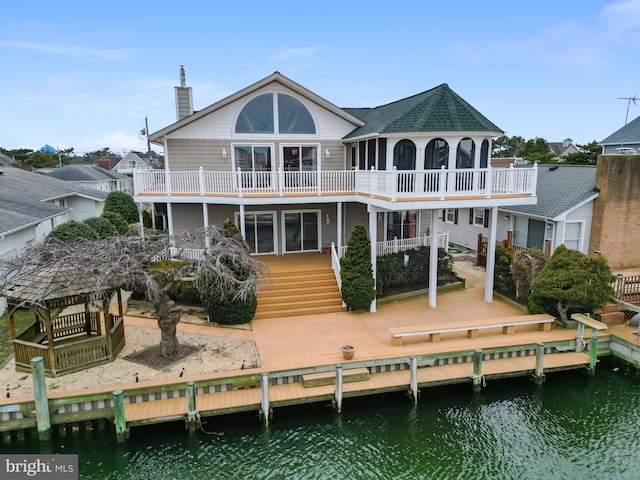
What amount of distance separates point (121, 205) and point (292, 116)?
57.5 ft

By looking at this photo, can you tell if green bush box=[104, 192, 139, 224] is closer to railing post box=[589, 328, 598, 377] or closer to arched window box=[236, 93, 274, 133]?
arched window box=[236, 93, 274, 133]

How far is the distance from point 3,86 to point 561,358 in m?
37.8

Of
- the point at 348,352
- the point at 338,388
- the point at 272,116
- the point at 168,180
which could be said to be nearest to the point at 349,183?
the point at 272,116

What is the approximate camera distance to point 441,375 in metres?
11.0

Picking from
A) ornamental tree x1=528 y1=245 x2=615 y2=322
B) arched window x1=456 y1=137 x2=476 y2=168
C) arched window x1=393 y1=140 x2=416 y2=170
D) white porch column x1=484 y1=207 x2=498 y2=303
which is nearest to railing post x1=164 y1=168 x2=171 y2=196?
arched window x1=393 y1=140 x2=416 y2=170

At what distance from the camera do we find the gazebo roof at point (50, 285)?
9773 mm

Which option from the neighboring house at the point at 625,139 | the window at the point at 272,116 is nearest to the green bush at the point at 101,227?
the window at the point at 272,116

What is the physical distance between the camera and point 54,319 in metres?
10.8

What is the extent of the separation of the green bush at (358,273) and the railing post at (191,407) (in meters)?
6.79

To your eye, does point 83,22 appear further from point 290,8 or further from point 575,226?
point 575,226

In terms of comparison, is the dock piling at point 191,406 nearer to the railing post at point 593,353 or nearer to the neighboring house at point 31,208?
the neighboring house at point 31,208

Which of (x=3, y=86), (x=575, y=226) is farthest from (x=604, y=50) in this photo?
(x=3, y=86)

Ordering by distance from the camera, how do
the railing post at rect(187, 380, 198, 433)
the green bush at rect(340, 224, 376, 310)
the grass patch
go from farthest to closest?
the green bush at rect(340, 224, 376, 310) → the grass patch → the railing post at rect(187, 380, 198, 433)

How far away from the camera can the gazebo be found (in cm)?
990
